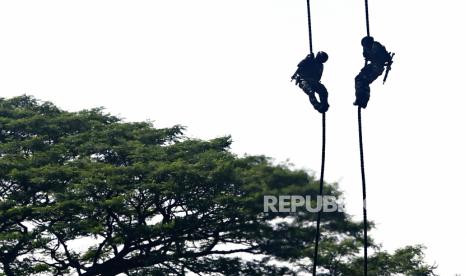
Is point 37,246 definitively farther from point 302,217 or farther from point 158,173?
point 302,217

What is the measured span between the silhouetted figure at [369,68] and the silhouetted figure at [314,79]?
18.1 inches

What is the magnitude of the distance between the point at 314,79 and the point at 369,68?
0.77 metres

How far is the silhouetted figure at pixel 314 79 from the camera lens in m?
12.3

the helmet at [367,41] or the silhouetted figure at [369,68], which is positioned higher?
the helmet at [367,41]

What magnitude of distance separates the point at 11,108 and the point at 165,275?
880 centimetres

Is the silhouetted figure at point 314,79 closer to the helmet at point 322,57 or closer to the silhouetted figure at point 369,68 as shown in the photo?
the helmet at point 322,57

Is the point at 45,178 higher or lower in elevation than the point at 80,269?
higher

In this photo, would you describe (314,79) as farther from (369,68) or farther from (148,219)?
(148,219)

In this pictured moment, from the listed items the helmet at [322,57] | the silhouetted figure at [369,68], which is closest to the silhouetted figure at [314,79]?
the helmet at [322,57]

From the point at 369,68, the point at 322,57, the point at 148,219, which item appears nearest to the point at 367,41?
the point at 369,68

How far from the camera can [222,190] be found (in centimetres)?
2689

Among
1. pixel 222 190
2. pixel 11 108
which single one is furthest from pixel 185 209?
pixel 11 108

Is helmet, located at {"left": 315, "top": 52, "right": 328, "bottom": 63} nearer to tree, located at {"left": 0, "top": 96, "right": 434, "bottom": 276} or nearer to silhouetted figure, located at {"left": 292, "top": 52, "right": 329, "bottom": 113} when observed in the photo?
silhouetted figure, located at {"left": 292, "top": 52, "right": 329, "bottom": 113}

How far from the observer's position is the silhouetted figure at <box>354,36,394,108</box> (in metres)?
12.2
